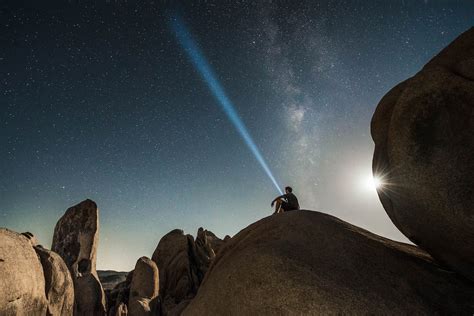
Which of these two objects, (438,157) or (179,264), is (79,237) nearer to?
(179,264)

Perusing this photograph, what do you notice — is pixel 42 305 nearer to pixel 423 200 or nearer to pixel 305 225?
pixel 305 225

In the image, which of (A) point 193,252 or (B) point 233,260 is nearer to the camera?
(B) point 233,260

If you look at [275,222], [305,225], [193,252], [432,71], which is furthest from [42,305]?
[193,252]

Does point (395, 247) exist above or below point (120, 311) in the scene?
above

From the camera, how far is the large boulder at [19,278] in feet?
14.7

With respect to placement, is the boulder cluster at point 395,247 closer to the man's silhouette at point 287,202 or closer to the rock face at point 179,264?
the man's silhouette at point 287,202

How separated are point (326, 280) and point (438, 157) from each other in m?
1.93

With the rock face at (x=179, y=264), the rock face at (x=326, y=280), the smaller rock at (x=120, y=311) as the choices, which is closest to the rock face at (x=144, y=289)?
the smaller rock at (x=120, y=311)

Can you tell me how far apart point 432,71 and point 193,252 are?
70.7 feet

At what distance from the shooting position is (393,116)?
3.85m

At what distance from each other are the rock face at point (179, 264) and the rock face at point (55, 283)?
44.9 feet

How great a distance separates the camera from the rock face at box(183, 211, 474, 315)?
281 cm

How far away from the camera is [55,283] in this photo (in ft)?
19.7

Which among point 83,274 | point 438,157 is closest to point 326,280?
point 438,157
